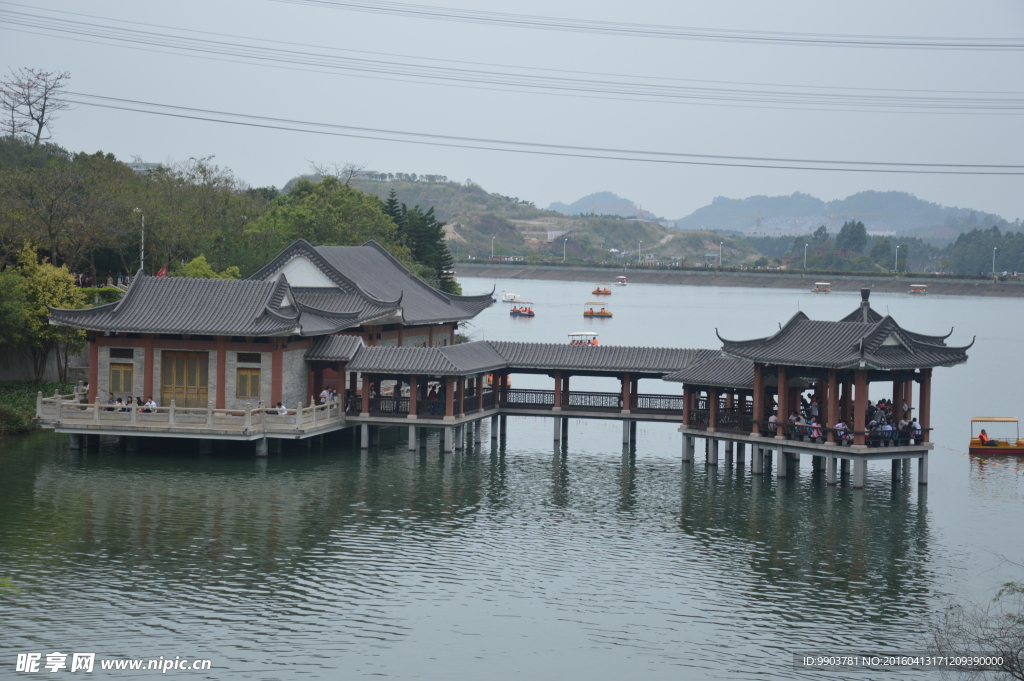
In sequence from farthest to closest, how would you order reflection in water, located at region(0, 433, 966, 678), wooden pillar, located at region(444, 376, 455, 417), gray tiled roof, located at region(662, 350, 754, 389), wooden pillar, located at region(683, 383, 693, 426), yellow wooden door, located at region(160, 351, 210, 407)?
wooden pillar, located at region(444, 376, 455, 417)
wooden pillar, located at region(683, 383, 693, 426)
yellow wooden door, located at region(160, 351, 210, 407)
gray tiled roof, located at region(662, 350, 754, 389)
reflection in water, located at region(0, 433, 966, 678)

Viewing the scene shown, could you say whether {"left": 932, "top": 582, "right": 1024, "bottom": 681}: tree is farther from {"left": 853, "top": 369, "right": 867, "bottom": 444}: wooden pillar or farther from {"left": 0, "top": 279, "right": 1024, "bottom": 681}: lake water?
{"left": 853, "top": 369, "right": 867, "bottom": 444}: wooden pillar

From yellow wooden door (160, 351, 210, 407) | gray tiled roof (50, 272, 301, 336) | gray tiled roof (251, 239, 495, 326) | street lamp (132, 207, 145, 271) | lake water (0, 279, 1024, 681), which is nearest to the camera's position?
lake water (0, 279, 1024, 681)

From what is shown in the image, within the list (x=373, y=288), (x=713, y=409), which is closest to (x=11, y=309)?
(x=373, y=288)

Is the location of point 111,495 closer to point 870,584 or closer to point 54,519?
point 54,519

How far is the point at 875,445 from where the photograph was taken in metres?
42.3

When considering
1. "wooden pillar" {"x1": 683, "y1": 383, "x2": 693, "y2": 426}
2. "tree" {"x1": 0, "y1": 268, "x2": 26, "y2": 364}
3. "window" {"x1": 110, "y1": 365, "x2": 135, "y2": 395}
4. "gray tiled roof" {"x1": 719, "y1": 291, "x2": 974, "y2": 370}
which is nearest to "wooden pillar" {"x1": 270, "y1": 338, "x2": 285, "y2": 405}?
"window" {"x1": 110, "y1": 365, "x2": 135, "y2": 395}

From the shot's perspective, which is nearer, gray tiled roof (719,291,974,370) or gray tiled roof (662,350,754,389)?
gray tiled roof (719,291,974,370)

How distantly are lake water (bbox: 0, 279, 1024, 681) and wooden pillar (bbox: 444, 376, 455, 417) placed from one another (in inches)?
81.6

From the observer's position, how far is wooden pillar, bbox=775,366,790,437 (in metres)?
43.4

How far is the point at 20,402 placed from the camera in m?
52.2

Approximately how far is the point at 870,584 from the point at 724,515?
8.34m

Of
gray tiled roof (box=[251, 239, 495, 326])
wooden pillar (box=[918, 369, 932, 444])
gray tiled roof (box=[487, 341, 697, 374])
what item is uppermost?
gray tiled roof (box=[251, 239, 495, 326])

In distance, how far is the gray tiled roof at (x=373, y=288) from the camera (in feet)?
177

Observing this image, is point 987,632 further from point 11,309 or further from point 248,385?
point 11,309
